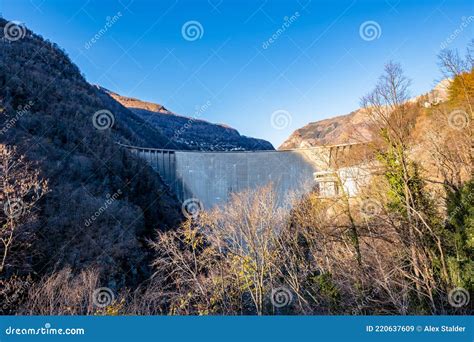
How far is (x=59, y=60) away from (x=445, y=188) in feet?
156

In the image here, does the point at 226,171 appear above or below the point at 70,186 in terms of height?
above

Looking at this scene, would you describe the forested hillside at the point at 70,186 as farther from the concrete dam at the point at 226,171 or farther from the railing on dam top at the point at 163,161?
the concrete dam at the point at 226,171

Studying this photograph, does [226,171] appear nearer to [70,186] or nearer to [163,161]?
[163,161]

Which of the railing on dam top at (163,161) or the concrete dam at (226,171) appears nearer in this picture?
the concrete dam at (226,171)

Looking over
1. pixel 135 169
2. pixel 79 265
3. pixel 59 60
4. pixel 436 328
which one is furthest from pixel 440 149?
pixel 59 60

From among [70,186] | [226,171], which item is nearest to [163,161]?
[226,171]

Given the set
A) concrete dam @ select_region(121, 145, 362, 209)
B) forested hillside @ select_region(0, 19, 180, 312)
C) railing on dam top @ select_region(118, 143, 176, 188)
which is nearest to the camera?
forested hillside @ select_region(0, 19, 180, 312)

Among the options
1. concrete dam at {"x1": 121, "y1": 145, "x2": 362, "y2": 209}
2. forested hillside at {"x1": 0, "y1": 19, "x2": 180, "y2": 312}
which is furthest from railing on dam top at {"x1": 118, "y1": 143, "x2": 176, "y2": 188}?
forested hillside at {"x1": 0, "y1": 19, "x2": 180, "y2": 312}

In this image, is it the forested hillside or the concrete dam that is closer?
the forested hillside

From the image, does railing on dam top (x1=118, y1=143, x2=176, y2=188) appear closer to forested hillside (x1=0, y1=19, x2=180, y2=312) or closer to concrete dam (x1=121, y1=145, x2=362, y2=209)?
concrete dam (x1=121, y1=145, x2=362, y2=209)

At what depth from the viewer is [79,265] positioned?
17.6 meters

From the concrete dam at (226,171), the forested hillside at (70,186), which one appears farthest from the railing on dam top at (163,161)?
the forested hillside at (70,186)

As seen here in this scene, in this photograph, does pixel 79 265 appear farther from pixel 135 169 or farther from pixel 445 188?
pixel 445 188

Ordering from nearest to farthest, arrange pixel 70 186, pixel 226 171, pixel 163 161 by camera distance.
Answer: pixel 70 186 → pixel 226 171 → pixel 163 161
